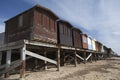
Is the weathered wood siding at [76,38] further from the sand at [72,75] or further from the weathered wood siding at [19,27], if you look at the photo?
the weathered wood siding at [19,27]

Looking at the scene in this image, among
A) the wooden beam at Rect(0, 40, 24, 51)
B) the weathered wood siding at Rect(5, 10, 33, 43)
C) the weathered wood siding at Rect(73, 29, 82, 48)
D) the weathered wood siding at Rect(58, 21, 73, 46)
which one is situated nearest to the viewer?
the wooden beam at Rect(0, 40, 24, 51)

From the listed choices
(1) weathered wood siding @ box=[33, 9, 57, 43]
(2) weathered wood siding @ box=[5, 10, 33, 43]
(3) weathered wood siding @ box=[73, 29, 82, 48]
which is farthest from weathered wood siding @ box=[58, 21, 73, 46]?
(2) weathered wood siding @ box=[5, 10, 33, 43]

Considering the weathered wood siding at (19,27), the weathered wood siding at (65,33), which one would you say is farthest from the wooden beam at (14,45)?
the weathered wood siding at (65,33)

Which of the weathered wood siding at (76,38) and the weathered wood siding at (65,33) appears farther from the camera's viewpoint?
the weathered wood siding at (76,38)

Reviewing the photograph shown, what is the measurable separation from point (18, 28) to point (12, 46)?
12.8 feet

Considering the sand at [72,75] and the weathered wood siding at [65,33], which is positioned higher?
the weathered wood siding at [65,33]

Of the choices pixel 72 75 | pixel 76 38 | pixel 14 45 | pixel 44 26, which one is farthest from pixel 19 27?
pixel 76 38

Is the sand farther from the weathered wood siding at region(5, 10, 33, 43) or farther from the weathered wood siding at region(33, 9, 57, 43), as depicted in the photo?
the weathered wood siding at region(5, 10, 33, 43)

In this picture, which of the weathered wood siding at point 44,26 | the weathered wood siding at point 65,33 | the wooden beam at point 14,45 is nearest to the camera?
the wooden beam at point 14,45

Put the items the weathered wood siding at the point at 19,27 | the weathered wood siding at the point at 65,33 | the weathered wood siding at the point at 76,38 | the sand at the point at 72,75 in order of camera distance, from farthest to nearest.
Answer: the weathered wood siding at the point at 76,38 → the weathered wood siding at the point at 65,33 → the weathered wood siding at the point at 19,27 → the sand at the point at 72,75

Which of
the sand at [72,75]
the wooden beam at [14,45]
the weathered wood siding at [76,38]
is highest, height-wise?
the weathered wood siding at [76,38]

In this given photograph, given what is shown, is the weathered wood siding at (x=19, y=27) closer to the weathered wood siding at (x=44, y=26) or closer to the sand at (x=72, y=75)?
the weathered wood siding at (x=44, y=26)

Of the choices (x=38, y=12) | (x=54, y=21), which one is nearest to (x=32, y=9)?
(x=38, y=12)

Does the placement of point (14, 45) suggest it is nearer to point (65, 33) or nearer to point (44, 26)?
point (44, 26)
